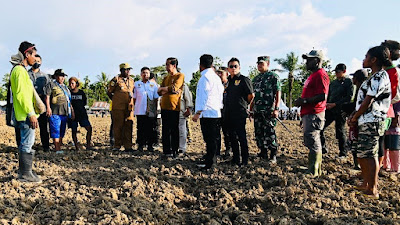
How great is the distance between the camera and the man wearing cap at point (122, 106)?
6.01 meters

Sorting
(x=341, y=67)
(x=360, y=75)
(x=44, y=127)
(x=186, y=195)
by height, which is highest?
(x=341, y=67)

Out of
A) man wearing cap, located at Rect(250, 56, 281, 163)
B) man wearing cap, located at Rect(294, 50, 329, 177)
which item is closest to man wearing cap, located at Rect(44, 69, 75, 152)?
man wearing cap, located at Rect(250, 56, 281, 163)

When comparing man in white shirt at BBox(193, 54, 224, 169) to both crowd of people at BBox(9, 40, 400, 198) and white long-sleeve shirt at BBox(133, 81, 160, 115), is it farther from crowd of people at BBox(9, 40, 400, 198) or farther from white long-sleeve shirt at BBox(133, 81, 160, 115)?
white long-sleeve shirt at BBox(133, 81, 160, 115)

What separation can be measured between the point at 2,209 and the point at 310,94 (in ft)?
12.7

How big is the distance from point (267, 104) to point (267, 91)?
22cm

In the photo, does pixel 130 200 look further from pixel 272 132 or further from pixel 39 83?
pixel 39 83

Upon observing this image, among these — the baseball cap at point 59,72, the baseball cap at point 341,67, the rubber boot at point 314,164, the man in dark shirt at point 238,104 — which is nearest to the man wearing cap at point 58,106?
the baseball cap at point 59,72

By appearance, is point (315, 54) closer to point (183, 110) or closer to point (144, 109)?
point (183, 110)

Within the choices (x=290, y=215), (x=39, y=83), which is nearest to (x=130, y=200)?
(x=290, y=215)

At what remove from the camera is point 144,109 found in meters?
5.96

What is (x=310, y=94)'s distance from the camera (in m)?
4.17

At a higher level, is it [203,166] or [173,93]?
[173,93]

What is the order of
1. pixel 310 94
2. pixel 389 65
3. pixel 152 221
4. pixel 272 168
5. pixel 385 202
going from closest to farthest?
pixel 152 221, pixel 385 202, pixel 389 65, pixel 310 94, pixel 272 168

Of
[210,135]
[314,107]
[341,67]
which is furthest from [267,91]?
[341,67]
